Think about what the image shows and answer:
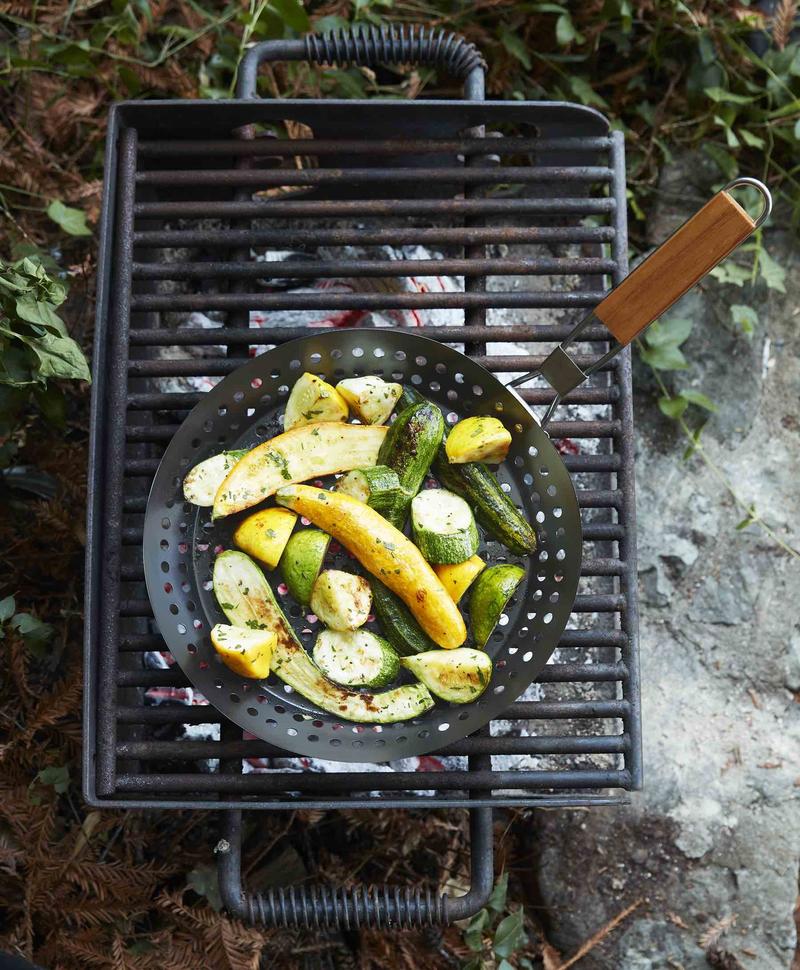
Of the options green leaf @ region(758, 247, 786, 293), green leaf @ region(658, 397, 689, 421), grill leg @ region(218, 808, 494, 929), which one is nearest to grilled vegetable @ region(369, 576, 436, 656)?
grill leg @ region(218, 808, 494, 929)

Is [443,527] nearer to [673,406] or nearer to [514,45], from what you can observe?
[673,406]

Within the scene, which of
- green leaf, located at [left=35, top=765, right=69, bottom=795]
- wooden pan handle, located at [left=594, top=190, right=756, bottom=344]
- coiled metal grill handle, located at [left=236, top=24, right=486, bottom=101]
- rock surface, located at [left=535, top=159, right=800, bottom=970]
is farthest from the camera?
rock surface, located at [left=535, top=159, right=800, bottom=970]

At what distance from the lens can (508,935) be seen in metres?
1.84

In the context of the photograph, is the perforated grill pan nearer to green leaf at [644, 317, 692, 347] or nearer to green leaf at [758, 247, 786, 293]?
green leaf at [644, 317, 692, 347]

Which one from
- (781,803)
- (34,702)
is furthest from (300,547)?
(781,803)

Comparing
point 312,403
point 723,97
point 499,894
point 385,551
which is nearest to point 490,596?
point 385,551

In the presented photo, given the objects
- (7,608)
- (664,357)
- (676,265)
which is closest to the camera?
(676,265)

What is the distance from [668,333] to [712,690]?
0.81m

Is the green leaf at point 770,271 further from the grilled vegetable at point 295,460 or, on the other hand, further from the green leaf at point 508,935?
the green leaf at point 508,935

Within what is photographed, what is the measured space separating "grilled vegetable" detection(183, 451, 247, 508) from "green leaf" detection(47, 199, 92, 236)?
0.68m

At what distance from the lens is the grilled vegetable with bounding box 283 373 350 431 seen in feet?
4.96

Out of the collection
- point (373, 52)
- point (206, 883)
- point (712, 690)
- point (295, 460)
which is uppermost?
point (373, 52)

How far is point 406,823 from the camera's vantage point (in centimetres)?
191

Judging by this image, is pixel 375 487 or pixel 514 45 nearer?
pixel 375 487
